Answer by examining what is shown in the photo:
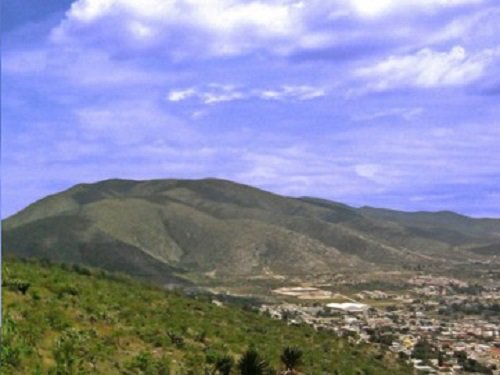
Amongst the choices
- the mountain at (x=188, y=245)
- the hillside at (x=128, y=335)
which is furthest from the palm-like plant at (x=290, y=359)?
the mountain at (x=188, y=245)

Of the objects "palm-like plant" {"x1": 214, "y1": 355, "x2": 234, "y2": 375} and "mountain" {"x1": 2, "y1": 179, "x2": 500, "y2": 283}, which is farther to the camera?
"mountain" {"x1": 2, "y1": 179, "x2": 500, "y2": 283}

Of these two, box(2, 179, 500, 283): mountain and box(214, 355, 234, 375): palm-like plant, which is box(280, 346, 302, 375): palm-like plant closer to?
box(214, 355, 234, 375): palm-like plant

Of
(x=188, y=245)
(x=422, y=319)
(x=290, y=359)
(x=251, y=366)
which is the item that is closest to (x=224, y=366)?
(x=251, y=366)

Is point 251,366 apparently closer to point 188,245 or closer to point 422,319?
point 422,319

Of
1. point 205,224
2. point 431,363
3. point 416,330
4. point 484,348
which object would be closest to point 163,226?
point 205,224

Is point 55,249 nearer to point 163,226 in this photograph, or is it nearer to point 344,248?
point 163,226

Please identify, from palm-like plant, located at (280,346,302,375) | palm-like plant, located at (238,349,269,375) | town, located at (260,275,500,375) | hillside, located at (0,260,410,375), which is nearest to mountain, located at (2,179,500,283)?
town, located at (260,275,500,375)
